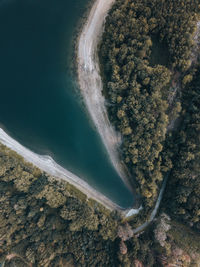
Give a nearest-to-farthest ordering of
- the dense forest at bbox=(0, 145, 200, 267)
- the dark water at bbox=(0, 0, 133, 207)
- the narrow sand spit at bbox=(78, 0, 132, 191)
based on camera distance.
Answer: the dense forest at bbox=(0, 145, 200, 267)
the narrow sand spit at bbox=(78, 0, 132, 191)
the dark water at bbox=(0, 0, 133, 207)

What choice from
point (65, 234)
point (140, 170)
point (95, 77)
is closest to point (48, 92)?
point (95, 77)

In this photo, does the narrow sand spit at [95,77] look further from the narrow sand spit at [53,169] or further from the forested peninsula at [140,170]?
the narrow sand spit at [53,169]

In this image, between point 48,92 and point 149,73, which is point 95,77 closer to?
point 48,92

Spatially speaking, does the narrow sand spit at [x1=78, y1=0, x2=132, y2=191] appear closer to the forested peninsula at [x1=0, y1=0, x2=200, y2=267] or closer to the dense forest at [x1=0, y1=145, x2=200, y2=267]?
the forested peninsula at [x1=0, y1=0, x2=200, y2=267]

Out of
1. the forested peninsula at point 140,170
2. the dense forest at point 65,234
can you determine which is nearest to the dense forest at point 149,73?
the forested peninsula at point 140,170

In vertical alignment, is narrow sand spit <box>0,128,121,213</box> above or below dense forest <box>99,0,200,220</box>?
below

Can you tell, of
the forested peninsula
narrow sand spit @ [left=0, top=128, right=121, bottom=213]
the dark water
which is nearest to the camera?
the forested peninsula

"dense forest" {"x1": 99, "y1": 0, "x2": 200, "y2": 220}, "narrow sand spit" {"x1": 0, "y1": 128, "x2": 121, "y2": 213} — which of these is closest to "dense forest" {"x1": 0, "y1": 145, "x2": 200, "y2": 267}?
"narrow sand spit" {"x1": 0, "y1": 128, "x2": 121, "y2": 213}

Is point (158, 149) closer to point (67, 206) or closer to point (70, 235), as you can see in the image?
point (67, 206)
